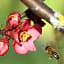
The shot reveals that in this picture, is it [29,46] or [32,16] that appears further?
[29,46]

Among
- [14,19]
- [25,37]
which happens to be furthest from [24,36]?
[14,19]

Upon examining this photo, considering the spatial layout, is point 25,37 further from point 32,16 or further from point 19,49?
point 32,16

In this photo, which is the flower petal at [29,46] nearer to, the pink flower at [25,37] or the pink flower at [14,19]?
the pink flower at [25,37]

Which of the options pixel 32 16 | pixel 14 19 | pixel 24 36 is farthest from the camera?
pixel 24 36

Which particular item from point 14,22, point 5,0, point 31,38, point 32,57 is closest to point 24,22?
point 14,22

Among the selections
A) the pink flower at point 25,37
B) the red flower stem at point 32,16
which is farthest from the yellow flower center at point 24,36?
the red flower stem at point 32,16

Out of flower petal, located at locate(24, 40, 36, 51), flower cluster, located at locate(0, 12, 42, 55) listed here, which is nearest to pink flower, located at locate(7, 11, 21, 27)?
flower cluster, located at locate(0, 12, 42, 55)

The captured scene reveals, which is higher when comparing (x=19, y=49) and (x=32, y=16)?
(x=32, y=16)
